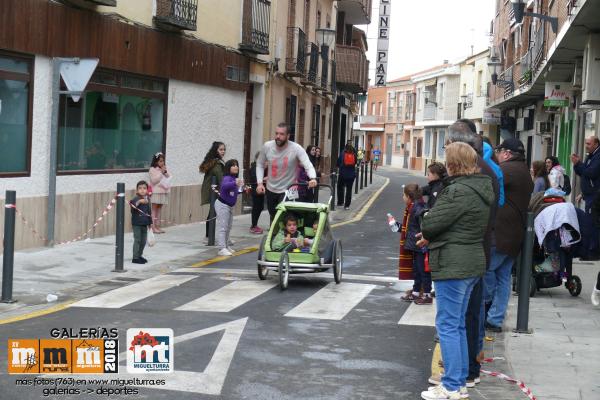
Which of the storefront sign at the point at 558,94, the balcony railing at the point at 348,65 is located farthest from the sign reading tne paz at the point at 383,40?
the storefront sign at the point at 558,94

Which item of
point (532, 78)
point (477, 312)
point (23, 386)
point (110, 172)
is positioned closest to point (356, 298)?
point (477, 312)

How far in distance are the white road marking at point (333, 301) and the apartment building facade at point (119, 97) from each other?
477cm

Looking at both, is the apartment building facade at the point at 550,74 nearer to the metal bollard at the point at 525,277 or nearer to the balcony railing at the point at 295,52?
the balcony railing at the point at 295,52

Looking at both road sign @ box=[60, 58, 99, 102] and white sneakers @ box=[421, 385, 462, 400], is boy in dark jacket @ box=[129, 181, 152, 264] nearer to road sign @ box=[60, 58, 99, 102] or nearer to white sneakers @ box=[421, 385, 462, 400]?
road sign @ box=[60, 58, 99, 102]

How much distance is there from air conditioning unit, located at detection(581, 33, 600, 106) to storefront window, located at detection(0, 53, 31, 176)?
9852 millimetres

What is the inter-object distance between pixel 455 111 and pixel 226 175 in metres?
56.8

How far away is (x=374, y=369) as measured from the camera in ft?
23.4

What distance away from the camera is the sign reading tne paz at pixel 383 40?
47.7 m

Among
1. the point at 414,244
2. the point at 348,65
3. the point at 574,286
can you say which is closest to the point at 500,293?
the point at 414,244

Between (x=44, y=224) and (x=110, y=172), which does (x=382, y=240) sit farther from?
(x=44, y=224)

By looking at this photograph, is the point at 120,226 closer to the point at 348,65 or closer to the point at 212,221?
the point at 212,221

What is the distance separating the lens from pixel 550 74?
25297 mm

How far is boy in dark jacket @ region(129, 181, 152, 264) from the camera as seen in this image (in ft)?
40.1

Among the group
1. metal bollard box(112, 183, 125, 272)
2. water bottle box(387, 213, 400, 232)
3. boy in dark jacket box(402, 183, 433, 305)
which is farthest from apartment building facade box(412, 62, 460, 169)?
water bottle box(387, 213, 400, 232)
